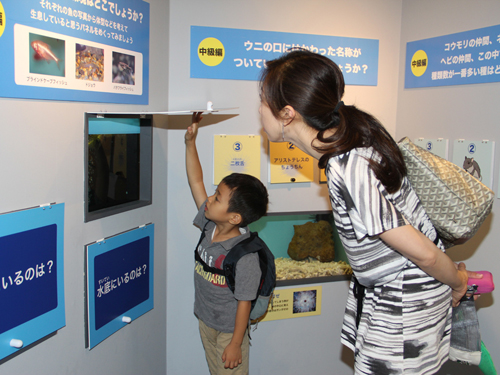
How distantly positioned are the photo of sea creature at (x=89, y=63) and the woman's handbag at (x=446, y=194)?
4.43 ft

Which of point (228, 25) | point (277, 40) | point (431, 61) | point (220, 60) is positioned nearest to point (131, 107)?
point (220, 60)

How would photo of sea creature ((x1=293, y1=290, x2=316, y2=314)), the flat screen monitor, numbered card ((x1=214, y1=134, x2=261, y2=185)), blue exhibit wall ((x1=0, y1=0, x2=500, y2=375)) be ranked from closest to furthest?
blue exhibit wall ((x1=0, y1=0, x2=500, y2=375))
the flat screen monitor
numbered card ((x1=214, y1=134, x2=261, y2=185))
photo of sea creature ((x1=293, y1=290, x2=316, y2=314))

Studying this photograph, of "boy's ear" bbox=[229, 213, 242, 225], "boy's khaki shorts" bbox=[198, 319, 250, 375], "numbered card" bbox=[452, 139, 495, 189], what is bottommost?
"boy's khaki shorts" bbox=[198, 319, 250, 375]

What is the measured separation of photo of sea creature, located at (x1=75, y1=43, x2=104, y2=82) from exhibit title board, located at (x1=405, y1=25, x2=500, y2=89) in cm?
198

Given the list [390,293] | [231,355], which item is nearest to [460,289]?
[390,293]

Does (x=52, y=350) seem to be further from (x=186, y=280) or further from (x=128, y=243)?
(x=186, y=280)

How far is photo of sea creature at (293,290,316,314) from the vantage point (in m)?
2.72

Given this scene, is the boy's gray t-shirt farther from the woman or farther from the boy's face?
the woman

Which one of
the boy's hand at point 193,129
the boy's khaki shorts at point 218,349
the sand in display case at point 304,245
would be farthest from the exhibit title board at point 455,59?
the boy's khaki shorts at point 218,349

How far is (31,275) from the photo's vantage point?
158 centimetres

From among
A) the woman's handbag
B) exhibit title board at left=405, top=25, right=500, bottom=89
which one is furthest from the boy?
exhibit title board at left=405, top=25, right=500, bottom=89

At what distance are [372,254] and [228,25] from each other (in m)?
1.67

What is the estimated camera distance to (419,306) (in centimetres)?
152

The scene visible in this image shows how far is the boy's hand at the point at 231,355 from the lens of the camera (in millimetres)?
2061
